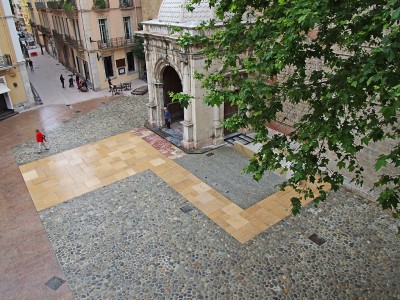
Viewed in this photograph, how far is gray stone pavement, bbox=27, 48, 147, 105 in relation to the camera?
85.9 ft

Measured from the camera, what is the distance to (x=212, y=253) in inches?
407

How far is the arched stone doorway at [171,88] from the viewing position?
19484 mm

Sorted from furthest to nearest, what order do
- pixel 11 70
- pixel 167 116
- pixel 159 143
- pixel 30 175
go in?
pixel 11 70 < pixel 167 116 < pixel 159 143 < pixel 30 175

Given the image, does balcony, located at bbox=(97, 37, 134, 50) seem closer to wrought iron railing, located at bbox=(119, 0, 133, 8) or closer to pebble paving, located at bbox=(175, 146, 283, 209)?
wrought iron railing, located at bbox=(119, 0, 133, 8)

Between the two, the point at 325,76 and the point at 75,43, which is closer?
the point at 325,76

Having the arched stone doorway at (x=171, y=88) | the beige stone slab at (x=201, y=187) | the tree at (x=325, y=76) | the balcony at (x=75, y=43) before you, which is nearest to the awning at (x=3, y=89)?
the balcony at (x=75, y=43)

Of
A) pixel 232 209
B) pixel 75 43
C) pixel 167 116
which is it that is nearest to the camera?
pixel 232 209

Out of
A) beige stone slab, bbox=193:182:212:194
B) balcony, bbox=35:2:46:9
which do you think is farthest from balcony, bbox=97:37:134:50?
beige stone slab, bbox=193:182:212:194

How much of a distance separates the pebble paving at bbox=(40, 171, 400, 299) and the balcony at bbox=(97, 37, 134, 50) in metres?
17.3

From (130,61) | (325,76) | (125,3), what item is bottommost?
(130,61)

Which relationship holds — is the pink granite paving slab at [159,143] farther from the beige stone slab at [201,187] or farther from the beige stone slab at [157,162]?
the beige stone slab at [201,187]

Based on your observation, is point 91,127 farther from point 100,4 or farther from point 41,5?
point 41,5

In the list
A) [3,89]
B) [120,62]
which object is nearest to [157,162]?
[3,89]

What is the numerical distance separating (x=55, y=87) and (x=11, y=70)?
22.8 feet
